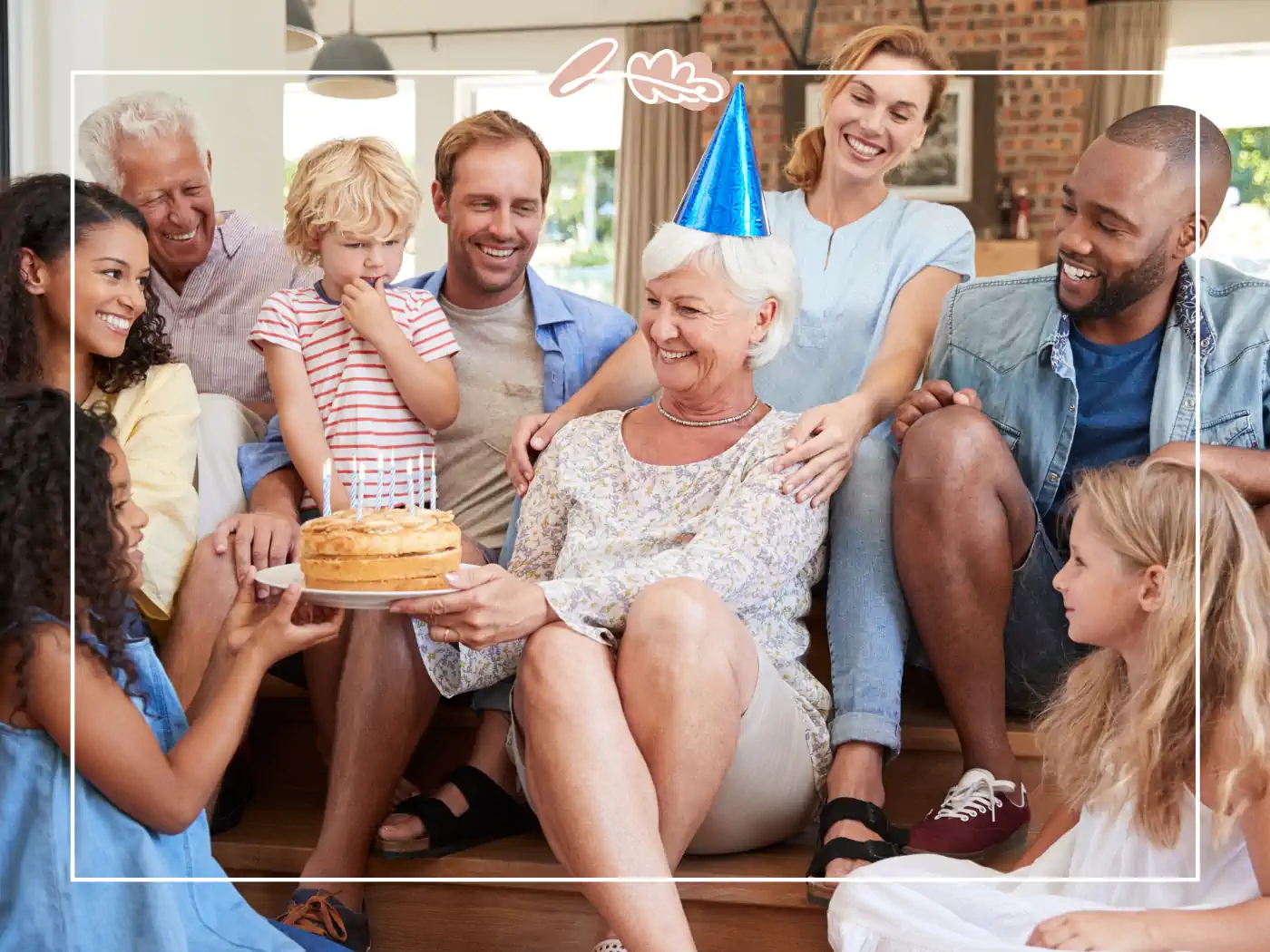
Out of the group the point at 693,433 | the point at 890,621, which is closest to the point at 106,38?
the point at 693,433

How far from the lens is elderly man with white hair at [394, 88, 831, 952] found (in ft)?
5.12

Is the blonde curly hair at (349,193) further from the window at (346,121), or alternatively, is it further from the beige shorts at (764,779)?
the beige shorts at (764,779)

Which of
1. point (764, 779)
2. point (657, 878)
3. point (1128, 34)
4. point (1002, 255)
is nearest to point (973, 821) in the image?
point (764, 779)

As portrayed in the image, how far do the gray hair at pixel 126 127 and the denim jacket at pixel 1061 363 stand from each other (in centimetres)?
122

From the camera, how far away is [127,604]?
162 centimetres

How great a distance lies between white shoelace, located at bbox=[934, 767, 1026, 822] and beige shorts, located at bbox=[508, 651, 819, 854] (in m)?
0.19

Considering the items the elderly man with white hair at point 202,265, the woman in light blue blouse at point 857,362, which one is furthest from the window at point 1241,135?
the elderly man with white hair at point 202,265

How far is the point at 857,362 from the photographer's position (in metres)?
1.99

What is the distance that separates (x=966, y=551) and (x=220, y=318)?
4.11 ft

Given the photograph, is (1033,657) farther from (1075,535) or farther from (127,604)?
(127,604)

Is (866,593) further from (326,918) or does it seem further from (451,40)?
(451,40)

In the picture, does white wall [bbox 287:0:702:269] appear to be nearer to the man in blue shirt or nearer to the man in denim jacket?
the man in blue shirt

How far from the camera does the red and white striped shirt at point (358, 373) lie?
1.86 m

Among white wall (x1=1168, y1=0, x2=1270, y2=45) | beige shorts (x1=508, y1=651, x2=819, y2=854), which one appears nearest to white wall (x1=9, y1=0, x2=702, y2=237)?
beige shorts (x1=508, y1=651, x2=819, y2=854)
